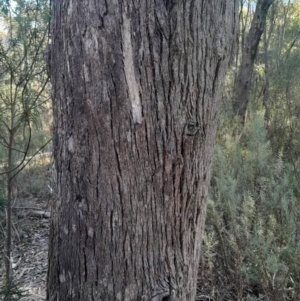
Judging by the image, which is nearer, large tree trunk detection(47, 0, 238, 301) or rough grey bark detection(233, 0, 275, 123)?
large tree trunk detection(47, 0, 238, 301)

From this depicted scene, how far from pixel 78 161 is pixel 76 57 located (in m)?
0.33

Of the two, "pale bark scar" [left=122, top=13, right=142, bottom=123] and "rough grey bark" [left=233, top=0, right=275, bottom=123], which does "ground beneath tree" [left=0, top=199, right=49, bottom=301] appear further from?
"rough grey bark" [left=233, top=0, right=275, bottom=123]

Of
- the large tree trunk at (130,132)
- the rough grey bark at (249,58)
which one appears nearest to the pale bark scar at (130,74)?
the large tree trunk at (130,132)

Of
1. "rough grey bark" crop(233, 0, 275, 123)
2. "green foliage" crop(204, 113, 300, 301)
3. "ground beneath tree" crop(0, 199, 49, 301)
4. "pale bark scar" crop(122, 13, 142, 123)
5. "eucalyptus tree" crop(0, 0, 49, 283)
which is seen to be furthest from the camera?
"rough grey bark" crop(233, 0, 275, 123)

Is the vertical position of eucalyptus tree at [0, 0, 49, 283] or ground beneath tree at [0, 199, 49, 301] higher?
eucalyptus tree at [0, 0, 49, 283]

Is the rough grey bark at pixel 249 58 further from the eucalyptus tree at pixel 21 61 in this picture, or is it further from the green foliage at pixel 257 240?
the eucalyptus tree at pixel 21 61

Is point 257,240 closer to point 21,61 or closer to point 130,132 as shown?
point 130,132

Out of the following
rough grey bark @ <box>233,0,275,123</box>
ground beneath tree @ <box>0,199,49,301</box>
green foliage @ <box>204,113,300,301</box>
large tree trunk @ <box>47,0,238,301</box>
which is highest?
rough grey bark @ <box>233,0,275,123</box>

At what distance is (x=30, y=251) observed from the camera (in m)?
3.51

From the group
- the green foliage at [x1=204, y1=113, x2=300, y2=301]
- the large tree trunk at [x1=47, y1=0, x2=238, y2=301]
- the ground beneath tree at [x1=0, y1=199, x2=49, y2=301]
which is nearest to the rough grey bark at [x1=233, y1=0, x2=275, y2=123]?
the green foliage at [x1=204, y1=113, x2=300, y2=301]

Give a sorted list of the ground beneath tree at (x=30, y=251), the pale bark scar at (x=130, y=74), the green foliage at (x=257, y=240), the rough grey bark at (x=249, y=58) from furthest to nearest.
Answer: the rough grey bark at (x=249, y=58)
the ground beneath tree at (x=30, y=251)
the green foliage at (x=257, y=240)
the pale bark scar at (x=130, y=74)

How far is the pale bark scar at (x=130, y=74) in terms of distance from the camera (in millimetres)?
1104

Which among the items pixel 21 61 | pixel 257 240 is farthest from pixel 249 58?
pixel 257 240

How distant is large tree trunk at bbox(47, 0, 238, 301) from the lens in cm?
111
